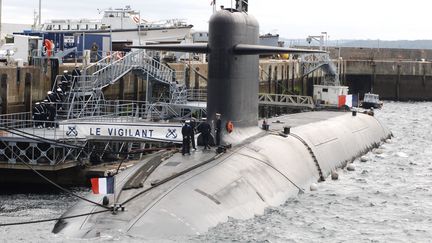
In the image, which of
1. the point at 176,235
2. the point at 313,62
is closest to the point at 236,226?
the point at 176,235

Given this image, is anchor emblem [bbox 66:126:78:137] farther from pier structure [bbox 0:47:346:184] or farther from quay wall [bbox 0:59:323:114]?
quay wall [bbox 0:59:323:114]

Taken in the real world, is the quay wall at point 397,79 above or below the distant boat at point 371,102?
above

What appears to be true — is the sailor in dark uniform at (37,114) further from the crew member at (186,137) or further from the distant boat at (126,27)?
the distant boat at (126,27)

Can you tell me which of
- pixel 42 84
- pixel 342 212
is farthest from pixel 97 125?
pixel 342 212

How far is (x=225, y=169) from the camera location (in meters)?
17.8

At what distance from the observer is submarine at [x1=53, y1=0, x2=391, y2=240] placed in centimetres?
1427

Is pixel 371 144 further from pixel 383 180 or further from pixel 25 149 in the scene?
pixel 25 149

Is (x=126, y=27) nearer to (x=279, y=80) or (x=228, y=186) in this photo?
(x=279, y=80)

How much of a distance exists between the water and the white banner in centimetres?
263

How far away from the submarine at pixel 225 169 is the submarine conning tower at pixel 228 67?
0.09ft

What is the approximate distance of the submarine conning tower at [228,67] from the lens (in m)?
19.7

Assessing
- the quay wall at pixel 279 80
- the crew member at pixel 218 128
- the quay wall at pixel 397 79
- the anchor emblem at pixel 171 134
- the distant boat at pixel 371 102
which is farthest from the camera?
the quay wall at pixel 397 79

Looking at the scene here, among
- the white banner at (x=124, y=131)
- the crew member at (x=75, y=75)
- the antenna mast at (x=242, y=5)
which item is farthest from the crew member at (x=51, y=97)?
the antenna mast at (x=242, y=5)

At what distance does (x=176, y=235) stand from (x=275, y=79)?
4527cm
